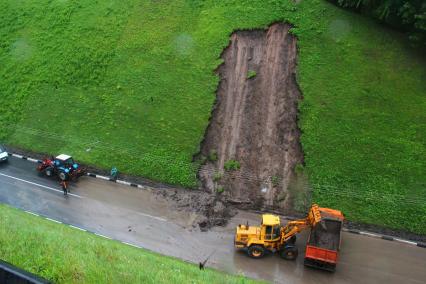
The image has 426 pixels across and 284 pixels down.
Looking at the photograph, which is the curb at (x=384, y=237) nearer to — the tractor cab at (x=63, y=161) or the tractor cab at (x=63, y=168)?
the tractor cab at (x=63, y=168)

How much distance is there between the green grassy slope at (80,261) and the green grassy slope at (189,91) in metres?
10.0

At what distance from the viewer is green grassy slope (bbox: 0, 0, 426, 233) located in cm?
2642

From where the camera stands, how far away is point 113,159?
3045 centimetres

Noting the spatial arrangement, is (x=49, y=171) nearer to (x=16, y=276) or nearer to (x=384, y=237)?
(x=16, y=276)

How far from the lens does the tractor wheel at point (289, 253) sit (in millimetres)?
21969

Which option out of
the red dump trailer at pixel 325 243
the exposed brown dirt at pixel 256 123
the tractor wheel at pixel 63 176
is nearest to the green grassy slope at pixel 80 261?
the red dump trailer at pixel 325 243

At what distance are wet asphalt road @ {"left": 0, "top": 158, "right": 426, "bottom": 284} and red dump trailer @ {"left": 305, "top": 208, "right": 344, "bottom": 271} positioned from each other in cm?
65

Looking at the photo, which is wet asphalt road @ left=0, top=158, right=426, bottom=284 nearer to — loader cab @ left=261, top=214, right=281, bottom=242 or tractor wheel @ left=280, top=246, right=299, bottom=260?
tractor wheel @ left=280, top=246, right=299, bottom=260

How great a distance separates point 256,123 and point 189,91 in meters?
5.71

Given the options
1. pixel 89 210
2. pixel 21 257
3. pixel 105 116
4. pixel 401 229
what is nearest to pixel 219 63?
pixel 105 116

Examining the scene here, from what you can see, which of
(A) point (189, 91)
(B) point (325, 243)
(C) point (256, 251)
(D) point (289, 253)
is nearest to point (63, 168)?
(A) point (189, 91)

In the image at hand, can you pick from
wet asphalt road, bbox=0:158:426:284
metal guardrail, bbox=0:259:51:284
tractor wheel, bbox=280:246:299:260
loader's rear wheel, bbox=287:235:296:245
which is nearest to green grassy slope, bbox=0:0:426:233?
wet asphalt road, bbox=0:158:426:284

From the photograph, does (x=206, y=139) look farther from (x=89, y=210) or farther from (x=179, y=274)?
(x=179, y=274)

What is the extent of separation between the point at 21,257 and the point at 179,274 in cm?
601
